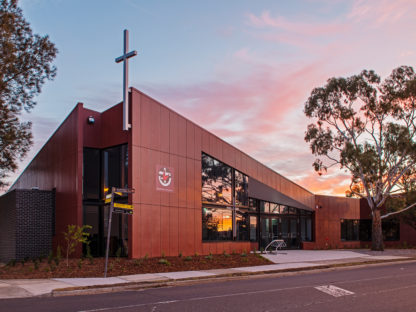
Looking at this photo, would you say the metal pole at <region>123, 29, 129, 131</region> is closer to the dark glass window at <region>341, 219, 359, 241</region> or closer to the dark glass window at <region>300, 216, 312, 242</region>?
the dark glass window at <region>300, 216, 312, 242</region>

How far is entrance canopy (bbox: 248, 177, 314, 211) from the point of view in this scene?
2954 centimetres

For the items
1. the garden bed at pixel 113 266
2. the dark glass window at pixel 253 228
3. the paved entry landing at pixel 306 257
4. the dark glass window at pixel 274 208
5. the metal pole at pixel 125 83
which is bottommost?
the paved entry landing at pixel 306 257

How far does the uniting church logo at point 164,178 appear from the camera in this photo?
2016 centimetres

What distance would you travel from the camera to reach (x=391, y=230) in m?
43.2

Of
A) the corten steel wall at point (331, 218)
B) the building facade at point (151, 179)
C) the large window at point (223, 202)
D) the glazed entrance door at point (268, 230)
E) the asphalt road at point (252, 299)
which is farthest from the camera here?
the corten steel wall at point (331, 218)

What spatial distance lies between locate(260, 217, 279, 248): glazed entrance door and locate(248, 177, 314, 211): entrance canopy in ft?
4.70

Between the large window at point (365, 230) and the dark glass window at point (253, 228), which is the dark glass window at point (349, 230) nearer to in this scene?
the large window at point (365, 230)

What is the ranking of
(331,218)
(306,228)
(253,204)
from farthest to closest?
(331,218) → (306,228) → (253,204)

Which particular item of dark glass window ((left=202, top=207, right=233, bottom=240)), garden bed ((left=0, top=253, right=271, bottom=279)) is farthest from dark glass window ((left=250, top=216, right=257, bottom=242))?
garden bed ((left=0, top=253, right=271, bottom=279))

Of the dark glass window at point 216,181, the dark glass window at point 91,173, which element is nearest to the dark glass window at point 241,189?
Answer: the dark glass window at point 216,181

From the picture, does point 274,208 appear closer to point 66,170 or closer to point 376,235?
point 376,235

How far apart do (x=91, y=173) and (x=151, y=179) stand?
328 centimetres

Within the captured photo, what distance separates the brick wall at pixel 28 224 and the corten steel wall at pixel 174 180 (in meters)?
6.49

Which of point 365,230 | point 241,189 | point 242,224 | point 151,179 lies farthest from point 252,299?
point 365,230
